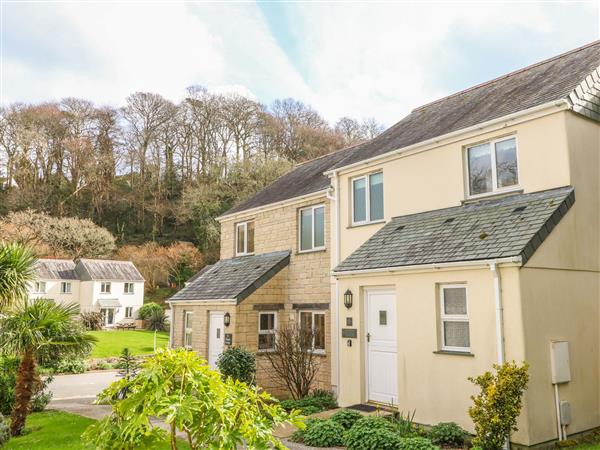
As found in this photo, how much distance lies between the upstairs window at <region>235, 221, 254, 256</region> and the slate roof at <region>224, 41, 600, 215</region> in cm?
159

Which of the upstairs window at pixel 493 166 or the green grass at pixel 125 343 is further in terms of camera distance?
the green grass at pixel 125 343

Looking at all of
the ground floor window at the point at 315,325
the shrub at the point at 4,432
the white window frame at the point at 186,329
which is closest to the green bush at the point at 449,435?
the ground floor window at the point at 315,325

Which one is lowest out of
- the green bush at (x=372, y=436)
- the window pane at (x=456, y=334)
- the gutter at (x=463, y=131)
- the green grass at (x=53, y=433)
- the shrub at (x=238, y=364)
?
the green grass at (x=53, y=433)

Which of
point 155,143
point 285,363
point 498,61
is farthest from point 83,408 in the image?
point 155,143

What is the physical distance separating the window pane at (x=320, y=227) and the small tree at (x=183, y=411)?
1046 cm

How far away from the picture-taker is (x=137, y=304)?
45.5 meters

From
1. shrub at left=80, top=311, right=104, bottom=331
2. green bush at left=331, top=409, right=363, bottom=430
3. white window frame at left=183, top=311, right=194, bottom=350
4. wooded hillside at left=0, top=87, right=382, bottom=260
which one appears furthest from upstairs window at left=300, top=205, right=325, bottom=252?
shrub at left=80, top=311, right=104, bottom=331

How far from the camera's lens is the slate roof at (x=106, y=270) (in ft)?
140

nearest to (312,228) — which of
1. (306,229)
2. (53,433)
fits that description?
(306,229)

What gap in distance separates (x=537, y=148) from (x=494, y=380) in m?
5.05

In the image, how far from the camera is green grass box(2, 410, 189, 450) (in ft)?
29.2

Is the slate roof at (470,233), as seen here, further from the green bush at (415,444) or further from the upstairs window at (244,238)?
the upstairs window at (244,238)

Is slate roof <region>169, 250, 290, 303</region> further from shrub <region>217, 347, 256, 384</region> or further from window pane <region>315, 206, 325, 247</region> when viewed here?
shrub <region>217, 347, 256, 384</region>

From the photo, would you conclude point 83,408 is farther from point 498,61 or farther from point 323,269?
point 498,61
